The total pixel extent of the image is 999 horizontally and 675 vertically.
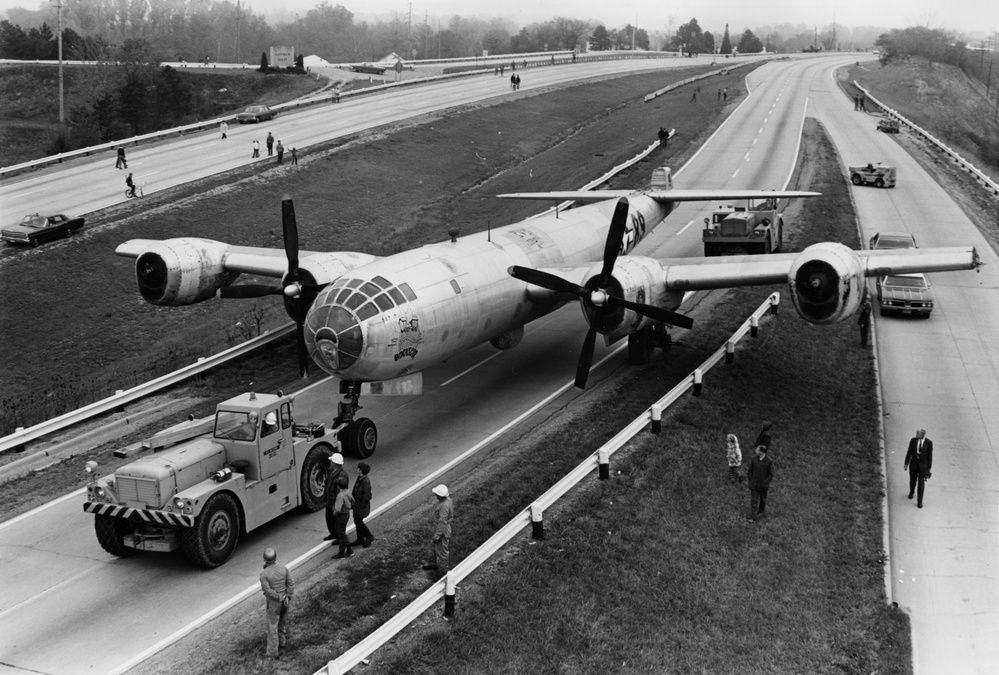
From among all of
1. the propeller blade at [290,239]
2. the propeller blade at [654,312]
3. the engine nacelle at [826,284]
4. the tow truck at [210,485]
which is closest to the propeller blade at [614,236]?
the propeller blade at [654,312]

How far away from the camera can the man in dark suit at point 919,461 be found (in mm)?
22188

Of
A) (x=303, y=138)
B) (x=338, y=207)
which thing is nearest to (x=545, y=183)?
(x=338, y=207)

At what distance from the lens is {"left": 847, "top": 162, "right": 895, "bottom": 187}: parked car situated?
190ft

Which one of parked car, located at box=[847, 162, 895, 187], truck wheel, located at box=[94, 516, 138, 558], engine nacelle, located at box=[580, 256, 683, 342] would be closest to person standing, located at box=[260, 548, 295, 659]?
truck wheel, located at box=[94, 516, 138, 558]

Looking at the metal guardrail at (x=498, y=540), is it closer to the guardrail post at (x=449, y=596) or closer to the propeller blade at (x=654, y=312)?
the guardrail post at (x=449, y=596)

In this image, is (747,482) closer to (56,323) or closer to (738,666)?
(738,666)

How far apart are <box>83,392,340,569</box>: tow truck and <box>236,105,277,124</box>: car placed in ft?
220

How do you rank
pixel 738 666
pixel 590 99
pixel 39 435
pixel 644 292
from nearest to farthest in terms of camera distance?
pixel 738 666
pixel 39 435
pixel 644 292
pixel 590 99

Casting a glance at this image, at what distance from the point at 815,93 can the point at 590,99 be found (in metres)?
26.2

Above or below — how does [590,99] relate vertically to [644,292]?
above

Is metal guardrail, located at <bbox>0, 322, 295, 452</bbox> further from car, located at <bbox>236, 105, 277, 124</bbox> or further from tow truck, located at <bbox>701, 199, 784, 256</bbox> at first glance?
car, located at <bbox>236, 105, 277, 124</bbox>

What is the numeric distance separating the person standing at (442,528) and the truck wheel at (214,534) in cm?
405

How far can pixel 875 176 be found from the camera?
191 feet

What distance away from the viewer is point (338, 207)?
61.2 m
